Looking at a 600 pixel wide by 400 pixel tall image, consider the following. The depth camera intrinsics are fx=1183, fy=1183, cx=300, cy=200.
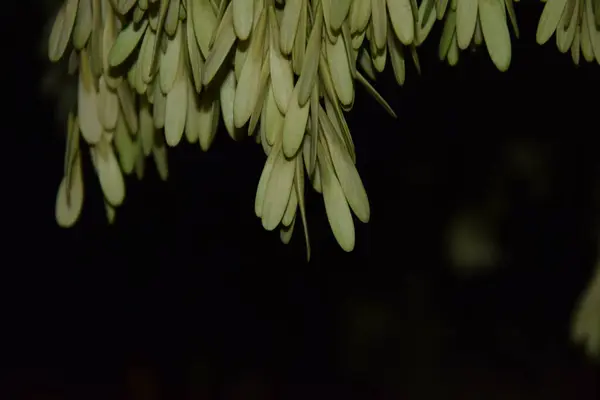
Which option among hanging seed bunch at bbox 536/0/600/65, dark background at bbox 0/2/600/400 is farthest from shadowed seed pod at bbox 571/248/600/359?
hanging seed bunch at bbox 536/0/600/65

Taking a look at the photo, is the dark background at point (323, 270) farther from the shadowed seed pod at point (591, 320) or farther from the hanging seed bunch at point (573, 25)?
the hanging seed bunch at point (573, 25)

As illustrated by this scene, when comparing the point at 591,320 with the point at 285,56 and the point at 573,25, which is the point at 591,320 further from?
the point at 285,56

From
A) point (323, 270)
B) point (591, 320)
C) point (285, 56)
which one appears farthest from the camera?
point (323, 270)

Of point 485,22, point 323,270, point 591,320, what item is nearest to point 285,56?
point 485,22

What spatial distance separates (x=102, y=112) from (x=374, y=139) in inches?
58.8

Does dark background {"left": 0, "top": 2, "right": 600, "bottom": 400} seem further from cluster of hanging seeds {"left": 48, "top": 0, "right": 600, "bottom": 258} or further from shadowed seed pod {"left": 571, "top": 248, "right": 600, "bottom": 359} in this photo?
cluster of hanging seeds {"left": 48, "top": 0, "right": 600, "bottom": 258}

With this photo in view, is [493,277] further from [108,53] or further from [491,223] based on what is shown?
[108,53]

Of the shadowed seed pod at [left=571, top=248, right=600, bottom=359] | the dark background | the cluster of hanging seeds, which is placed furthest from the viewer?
the dark background

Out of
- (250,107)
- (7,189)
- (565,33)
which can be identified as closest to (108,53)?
(250,107)

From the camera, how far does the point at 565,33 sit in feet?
5.08

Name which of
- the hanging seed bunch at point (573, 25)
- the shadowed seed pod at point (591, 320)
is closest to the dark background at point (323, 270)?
the shadowed seed pod at point (591, 320)

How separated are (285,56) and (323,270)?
1.96 meters

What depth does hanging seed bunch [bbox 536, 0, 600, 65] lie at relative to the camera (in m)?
1.51

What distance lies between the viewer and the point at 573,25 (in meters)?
1.54
